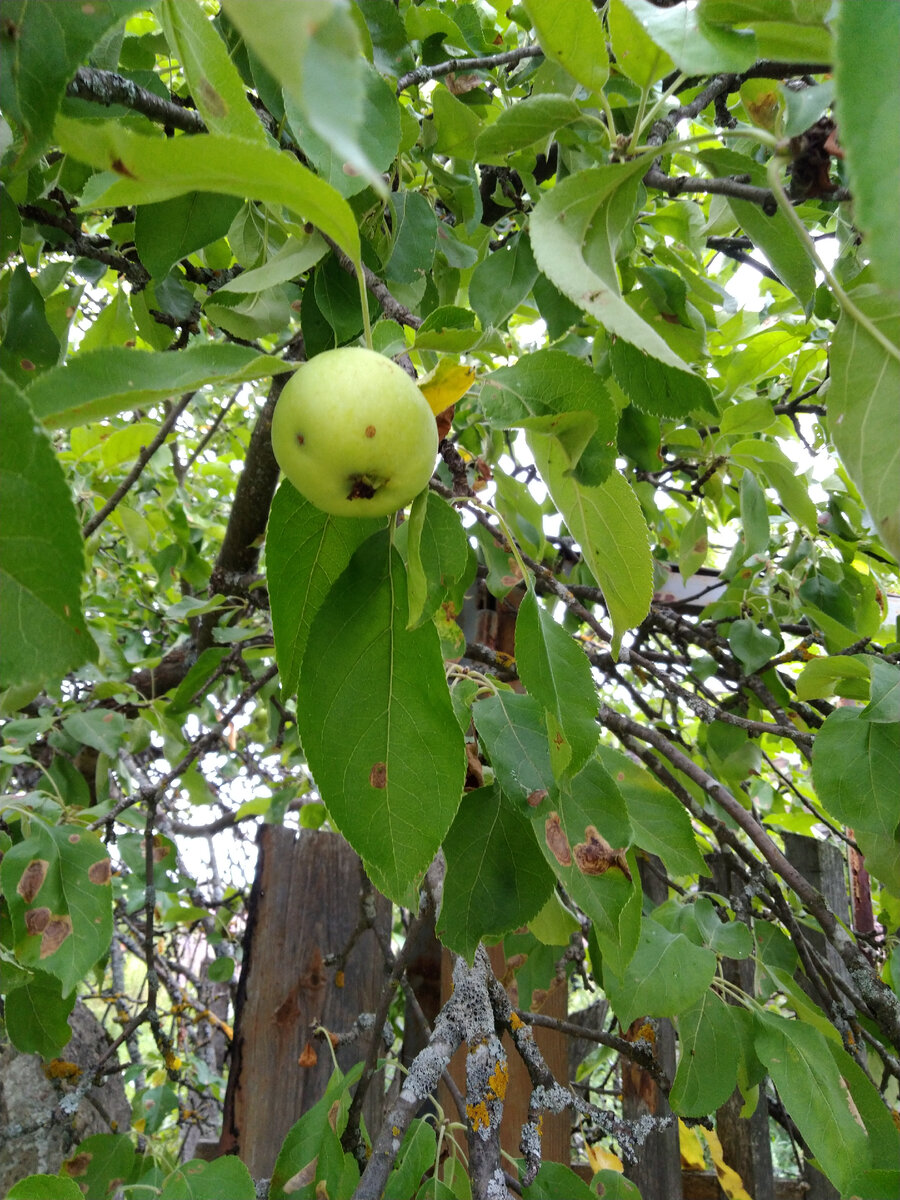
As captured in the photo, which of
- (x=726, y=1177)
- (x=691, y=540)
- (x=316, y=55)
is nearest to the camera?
(x=316, y=55)

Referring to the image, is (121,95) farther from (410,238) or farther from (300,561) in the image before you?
(300,561)

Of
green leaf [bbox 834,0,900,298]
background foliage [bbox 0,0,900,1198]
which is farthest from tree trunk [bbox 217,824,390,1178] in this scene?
green leaf [bbox 834,0,900,298]

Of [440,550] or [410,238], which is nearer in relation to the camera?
[440,550]

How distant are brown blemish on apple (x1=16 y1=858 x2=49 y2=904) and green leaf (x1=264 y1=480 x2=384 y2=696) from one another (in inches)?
35.6

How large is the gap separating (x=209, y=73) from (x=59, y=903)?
4.44 ft

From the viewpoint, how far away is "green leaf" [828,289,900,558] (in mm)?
682

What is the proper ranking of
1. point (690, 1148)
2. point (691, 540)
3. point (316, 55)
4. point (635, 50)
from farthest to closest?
1. point (690, 1148)
2. point (691, 540)
3. point (635, 50)
4. point (316, 55)

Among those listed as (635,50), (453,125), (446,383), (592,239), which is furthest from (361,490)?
(453,125)

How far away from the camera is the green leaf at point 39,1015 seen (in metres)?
1.62

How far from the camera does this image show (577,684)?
91cm

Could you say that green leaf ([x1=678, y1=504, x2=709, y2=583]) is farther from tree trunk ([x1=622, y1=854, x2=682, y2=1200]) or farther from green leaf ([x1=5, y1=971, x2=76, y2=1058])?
green leaf ([x1=5, y1=971, x2=76, y2=1058])

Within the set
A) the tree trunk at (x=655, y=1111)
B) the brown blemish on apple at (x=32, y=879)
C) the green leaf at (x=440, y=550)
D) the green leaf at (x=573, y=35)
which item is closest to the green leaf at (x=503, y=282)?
the green leaf at (x=573, y=35)

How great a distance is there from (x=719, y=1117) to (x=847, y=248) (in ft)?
7.10

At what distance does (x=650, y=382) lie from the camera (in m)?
1.08
